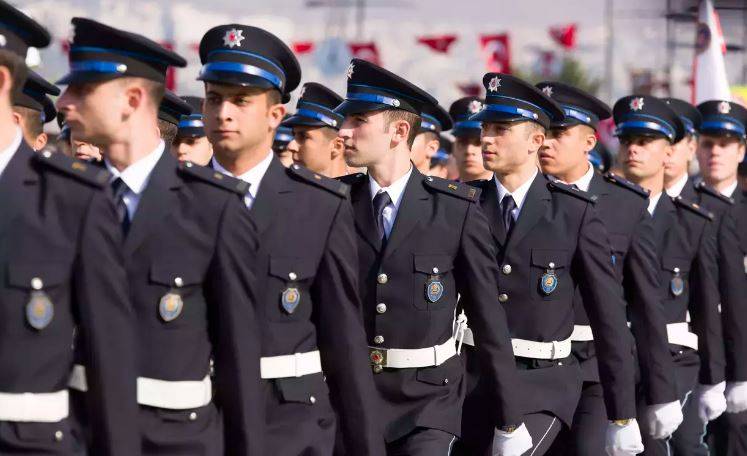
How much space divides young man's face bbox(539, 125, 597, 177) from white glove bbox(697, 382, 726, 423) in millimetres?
1948

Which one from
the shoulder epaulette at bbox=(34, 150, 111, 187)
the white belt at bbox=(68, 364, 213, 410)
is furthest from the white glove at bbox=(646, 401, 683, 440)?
the shoulder epaulette at bbox=(34, 150, 111, 187)

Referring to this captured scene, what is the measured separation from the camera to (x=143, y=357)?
5203 millimetres

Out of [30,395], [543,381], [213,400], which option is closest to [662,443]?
[543,381]

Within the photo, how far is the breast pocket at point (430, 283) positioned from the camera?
712 centimetres

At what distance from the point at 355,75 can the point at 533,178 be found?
3.99 feet

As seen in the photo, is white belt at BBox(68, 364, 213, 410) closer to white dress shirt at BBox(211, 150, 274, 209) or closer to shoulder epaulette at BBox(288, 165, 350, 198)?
white dress shirt at BBox(211, 150, 274, 209)

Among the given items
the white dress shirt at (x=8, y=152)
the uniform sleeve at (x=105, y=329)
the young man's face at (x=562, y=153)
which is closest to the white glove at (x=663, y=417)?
the young man's face at (x=562, y=153)

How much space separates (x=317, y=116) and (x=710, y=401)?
131 inches

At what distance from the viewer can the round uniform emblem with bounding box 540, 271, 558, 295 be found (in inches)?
310

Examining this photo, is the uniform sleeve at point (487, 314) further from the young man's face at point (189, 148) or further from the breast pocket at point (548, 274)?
the young man's face at point (189, 148)

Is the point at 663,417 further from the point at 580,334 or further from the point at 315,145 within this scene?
the point at 315,145

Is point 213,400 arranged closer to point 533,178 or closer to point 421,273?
point 421,273

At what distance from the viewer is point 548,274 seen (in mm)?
7891

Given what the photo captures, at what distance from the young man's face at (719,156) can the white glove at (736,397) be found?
7.34ft
